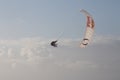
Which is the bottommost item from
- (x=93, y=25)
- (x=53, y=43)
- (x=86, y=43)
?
(x=53, y=43)

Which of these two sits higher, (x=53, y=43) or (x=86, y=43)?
(x=86, y=43)

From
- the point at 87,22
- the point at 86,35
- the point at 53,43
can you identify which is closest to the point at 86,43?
the point at 86,35

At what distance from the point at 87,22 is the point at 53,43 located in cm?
897

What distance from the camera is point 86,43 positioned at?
3825 cm

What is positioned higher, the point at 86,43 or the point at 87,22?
the point at 87,22

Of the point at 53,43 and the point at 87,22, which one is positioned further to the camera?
the point at 87,22

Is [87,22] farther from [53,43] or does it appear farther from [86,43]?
[53,43]

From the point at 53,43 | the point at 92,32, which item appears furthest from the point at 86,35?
the point at 53,43

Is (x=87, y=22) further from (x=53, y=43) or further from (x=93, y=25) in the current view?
(x=53, y=43)

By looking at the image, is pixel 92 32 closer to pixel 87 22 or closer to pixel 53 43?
pixel 87 22

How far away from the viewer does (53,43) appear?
114 feet

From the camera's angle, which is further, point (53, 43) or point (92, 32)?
point (92, 32)

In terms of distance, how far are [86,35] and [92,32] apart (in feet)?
4.26

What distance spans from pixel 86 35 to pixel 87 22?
2.80m
